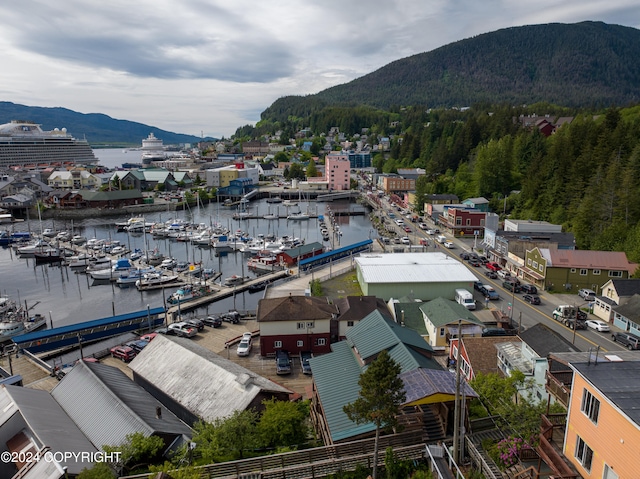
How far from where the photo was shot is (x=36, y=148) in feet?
313

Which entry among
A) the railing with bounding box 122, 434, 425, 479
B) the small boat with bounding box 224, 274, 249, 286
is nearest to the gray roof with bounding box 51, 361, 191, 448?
the railing with bounding box 122, 434, 425, 479

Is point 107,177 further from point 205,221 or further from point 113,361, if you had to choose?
point 113,361

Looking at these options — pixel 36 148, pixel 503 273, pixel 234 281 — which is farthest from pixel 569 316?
pixel 36 148

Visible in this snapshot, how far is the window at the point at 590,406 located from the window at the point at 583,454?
0.48 metres

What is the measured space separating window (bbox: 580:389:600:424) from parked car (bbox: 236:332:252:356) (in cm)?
1325

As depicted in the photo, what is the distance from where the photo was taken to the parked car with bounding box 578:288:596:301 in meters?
22.7

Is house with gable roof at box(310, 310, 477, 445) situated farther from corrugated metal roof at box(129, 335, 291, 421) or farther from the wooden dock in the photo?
the wooden dock

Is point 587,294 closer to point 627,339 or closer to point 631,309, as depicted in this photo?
point 631,309

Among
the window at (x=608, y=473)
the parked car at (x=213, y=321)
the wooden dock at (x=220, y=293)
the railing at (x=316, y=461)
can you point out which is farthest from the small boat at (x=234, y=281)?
the window at (x=608, y=473)

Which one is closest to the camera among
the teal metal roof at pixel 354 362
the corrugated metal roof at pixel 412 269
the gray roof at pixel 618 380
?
the gray roof at pixel 618 380

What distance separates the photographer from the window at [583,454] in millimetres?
6441

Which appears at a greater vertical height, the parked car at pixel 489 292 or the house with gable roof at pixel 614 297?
the house with gable roof at pixel 614 297

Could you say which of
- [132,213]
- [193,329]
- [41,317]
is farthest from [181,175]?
[193,329]

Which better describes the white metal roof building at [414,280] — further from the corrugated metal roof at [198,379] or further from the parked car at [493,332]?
the corrugated metal roof at [198,379]
